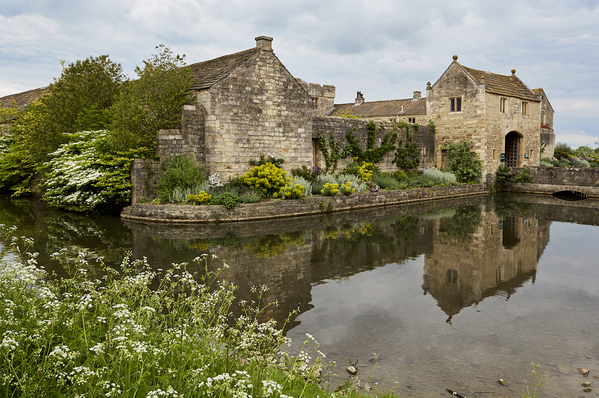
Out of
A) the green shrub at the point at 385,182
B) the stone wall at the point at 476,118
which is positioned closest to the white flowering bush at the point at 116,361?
the green shrub at the point at 385,182

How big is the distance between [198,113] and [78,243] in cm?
694

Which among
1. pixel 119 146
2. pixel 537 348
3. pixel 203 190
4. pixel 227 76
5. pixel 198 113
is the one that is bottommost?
pixel 537 348

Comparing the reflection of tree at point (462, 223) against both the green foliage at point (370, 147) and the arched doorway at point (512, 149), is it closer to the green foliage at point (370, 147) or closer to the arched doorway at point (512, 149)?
the green foliage at point (370, 147)

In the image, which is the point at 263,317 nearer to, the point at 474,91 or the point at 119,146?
the point at 119,146

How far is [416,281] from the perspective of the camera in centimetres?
811

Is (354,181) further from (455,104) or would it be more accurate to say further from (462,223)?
(455,104)

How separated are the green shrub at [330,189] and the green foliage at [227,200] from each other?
3.96m

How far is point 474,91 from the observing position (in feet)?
79.5

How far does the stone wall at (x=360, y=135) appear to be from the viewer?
67.0 feet

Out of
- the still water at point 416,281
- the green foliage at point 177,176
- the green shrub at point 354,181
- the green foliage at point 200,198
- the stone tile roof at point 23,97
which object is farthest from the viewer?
the stone tile roof at point 23,97

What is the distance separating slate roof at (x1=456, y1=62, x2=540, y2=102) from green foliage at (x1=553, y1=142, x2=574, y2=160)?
1346 cm

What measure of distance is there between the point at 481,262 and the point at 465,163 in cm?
1687

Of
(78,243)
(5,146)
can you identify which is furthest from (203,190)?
(5,146)

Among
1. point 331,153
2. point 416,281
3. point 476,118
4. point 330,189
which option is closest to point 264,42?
point 331,153
